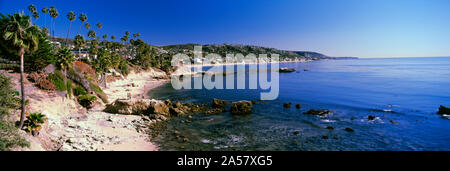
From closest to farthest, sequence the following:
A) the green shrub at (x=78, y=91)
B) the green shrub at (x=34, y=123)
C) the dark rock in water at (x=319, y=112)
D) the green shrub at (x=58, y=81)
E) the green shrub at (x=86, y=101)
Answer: the green shrub at (x=34, y=123) < the green shrub at (x=58, y=81) < the green shrub at (x=86, y=101) < the dark rock in water at (x=319, y=112) < the green shrub at (x=78, y=91)

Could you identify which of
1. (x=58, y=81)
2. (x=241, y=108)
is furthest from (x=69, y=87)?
(x=241, y=108)

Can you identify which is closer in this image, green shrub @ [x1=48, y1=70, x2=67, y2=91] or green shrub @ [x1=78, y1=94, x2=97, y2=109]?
green shrub @ [x1=48, y1=70, x2=67, y2=91]

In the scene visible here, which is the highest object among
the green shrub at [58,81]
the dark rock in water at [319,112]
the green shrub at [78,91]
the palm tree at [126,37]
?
the palm tree at [126,37]

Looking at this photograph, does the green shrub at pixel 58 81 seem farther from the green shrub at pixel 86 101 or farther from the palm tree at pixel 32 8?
the palm tree at pixel 32 8

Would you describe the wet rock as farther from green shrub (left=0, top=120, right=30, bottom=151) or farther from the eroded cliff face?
green shrub (left=0, top=120, right=30, bottom=151)

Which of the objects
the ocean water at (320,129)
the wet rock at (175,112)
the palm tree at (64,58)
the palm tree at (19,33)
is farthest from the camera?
the wet rock at (175,112)

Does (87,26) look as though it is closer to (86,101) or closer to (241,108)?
(86,101)

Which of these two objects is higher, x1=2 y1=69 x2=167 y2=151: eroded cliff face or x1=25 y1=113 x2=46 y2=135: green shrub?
x1=25 y1=113 x2=46 y2=135: green shrub

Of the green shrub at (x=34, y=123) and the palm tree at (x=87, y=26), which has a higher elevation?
the palm tree at (x=87, y=26)

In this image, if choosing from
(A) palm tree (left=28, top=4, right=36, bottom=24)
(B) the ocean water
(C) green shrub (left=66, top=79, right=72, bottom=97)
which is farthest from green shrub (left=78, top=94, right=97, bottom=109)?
(A) palm tree (left=28, top=4, right=36, bottom=24)

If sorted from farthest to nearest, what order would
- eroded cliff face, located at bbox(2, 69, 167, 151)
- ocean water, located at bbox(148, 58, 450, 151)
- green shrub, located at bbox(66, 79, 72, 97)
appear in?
green shrub, located at bbox(66, 79, 72, 97) < ocean water, located at bbox(148, 58, 450, 151) < eroded cliff face, located at bbox(2, 69, 167, 151)

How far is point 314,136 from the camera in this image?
23.9m

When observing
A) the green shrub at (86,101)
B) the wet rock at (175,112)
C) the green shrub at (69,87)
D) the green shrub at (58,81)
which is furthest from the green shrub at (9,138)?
the wet rock at (175,112)
